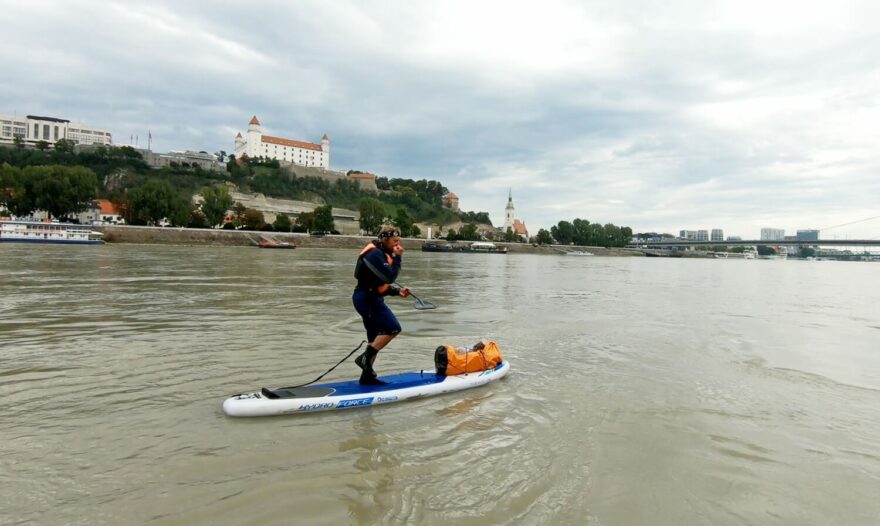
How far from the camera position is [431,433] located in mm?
6371

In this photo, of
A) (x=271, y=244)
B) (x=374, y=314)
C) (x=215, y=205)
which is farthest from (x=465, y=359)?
(x=215, y=205)

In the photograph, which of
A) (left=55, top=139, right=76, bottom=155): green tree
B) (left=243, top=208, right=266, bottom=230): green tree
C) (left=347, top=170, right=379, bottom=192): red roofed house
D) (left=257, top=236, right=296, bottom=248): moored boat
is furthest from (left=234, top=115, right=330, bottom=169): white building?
(left=257, top=236, right=296, bottom=248): moored boat

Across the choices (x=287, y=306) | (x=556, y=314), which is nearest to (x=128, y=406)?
(x=287, y=306)

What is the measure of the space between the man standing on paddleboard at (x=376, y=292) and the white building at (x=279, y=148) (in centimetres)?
18903

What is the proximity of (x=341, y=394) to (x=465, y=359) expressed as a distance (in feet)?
8.20

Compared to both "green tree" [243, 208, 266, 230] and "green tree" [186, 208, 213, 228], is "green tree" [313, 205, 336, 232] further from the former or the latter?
"green tree" [186, 208, 213, 228]

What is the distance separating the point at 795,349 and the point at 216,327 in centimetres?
1601

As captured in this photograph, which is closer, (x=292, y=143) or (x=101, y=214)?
(x=101, y=214)

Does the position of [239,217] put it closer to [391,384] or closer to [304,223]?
[304,223]

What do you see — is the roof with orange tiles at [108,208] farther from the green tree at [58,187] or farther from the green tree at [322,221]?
the green tree at [322,221]

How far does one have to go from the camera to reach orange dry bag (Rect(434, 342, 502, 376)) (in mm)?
8453

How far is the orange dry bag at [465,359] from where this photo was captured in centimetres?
845

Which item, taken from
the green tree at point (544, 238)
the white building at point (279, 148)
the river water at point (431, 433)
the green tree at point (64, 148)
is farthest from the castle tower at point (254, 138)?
the river water at point (431, 433)

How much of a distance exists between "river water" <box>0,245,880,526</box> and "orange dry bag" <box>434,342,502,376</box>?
1.46ft
